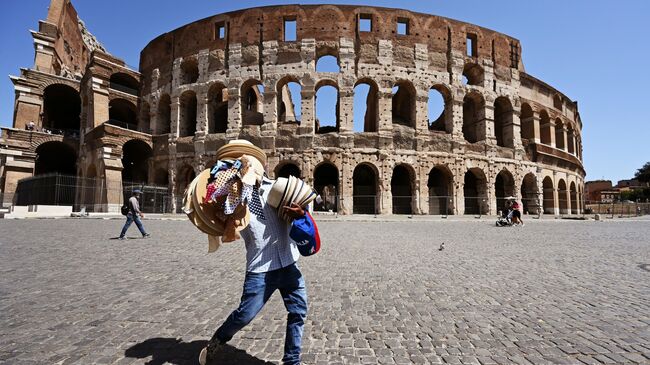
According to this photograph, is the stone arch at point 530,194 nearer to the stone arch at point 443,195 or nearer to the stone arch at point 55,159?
the stone arch at point 443,195

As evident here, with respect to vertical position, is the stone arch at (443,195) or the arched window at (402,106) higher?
the arched window at (402,106)

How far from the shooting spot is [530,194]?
24.3 m

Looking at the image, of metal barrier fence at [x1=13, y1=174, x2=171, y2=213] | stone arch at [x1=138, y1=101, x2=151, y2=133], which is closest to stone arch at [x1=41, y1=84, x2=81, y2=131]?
stone arch at [x1=138, y1=101, x2=151, y2=133]

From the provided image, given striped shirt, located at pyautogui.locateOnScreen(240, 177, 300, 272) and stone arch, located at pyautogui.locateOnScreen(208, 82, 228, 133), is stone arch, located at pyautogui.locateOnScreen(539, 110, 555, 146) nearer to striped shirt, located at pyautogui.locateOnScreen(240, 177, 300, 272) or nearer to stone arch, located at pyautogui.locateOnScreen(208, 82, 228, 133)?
stone arch, located at pyautogui.locateOnScreen(208, 82, 228, 133)

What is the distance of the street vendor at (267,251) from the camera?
6.50 feet

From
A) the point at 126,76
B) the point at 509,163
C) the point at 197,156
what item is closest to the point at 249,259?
the point at 197,156

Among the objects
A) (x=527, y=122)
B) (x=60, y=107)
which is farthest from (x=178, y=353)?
(x=60, y=107)

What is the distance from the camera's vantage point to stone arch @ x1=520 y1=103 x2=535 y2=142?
958 inches

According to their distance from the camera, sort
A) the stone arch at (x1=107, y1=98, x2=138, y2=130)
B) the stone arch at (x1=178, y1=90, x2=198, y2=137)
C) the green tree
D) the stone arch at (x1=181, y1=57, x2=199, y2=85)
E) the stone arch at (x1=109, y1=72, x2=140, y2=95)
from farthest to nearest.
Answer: the green tree, the stone arch at (x1=107, y1=98, x2=138, y2=130), the stone arch at (x1=109, y1=72, x2=140, y2=95), the stone arch at (x1=181, y1=57, x2=199, y2=85), the stone arch at (x1=178, y1=90, x2=198, y2=137)

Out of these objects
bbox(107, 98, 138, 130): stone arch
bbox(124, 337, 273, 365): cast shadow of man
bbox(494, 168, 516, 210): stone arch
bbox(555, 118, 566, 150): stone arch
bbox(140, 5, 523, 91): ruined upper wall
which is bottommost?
bbox(124, 337, 273, 365): cast shadow of man

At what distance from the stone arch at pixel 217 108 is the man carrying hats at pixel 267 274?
21.4 metres

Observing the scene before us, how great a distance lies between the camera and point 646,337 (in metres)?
2.57

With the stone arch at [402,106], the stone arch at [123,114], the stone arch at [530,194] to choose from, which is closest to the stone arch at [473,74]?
the stone arch at [402,106]

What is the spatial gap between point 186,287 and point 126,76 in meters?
27.5
